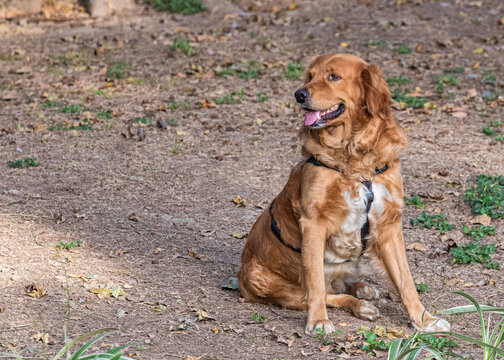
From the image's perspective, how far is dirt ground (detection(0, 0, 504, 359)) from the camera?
488 centimetres

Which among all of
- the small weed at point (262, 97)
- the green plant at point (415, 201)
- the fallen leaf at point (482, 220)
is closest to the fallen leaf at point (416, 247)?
the fallen leaf at point (482, 220)

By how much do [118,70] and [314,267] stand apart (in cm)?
656

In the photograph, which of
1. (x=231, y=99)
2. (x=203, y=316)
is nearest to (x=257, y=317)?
(x=203, y=316)

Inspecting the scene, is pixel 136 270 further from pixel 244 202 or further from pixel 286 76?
pixel 286 76

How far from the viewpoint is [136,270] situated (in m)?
5.66

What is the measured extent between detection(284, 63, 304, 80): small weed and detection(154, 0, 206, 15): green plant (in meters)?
3.45

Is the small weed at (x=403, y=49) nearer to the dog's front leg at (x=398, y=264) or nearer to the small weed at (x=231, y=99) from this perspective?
the small weed at (x=231, y=99)

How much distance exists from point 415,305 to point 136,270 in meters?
2.21

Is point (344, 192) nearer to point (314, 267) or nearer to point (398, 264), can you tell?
point (314, 267)

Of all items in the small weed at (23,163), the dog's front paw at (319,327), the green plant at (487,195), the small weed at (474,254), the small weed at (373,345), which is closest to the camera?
the small weed at (373,345)

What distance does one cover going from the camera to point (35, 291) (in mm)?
5020

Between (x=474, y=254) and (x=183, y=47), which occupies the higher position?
(x=183, y=47)

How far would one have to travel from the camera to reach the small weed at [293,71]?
10.2 meters

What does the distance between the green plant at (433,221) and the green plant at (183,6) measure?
7.98 metres
